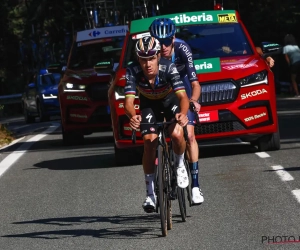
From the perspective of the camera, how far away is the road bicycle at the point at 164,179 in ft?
28.1

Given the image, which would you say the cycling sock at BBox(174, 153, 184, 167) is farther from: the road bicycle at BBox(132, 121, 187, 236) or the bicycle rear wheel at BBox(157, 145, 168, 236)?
the bicycle rear wheel at BBox(157, 145, 168, 236)

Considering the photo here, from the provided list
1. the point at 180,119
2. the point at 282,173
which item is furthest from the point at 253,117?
the point at 180,119

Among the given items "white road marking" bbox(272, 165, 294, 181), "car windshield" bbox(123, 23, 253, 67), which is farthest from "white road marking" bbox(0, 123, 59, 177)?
"white road marking" bbox(272, 165, 294, 181)

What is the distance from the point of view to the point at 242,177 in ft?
39.8

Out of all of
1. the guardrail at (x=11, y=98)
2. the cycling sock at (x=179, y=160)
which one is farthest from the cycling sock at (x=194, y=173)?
the guardrail at (x=11, y=98)

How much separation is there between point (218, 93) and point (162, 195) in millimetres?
5543

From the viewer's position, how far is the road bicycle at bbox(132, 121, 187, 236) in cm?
858

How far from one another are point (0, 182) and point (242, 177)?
3.20 m

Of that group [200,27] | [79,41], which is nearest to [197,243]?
[200,27]

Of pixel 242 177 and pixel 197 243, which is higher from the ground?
pixel 197 243

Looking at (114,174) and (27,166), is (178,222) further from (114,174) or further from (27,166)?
(27,166)

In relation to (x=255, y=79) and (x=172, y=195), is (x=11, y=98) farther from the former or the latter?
(x=172, y=195)

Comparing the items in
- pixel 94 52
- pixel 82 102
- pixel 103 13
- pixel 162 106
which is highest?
pixel 162 106

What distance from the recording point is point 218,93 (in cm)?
1398
